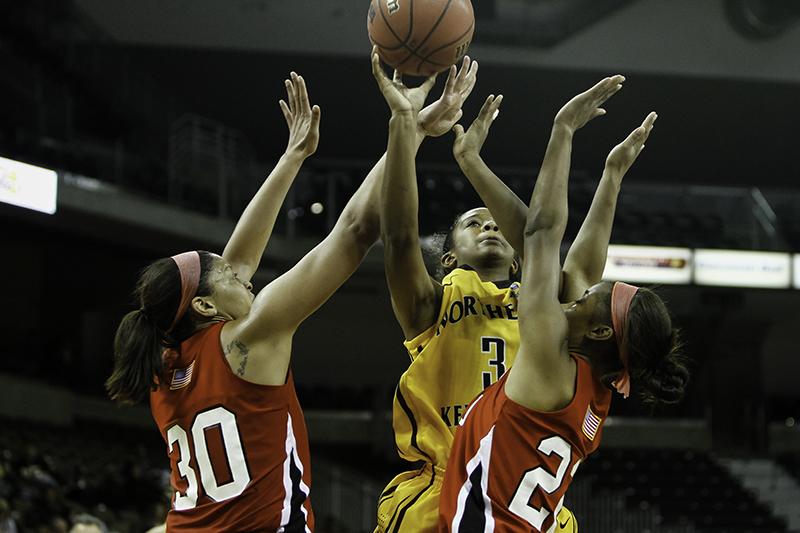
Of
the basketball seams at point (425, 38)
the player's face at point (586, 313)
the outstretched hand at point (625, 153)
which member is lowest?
the player's face at point (586, 313)

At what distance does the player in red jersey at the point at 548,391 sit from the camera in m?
3.35

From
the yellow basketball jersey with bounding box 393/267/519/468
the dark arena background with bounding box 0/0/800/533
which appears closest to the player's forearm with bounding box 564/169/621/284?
the yellow basketball jersey with bounding box 393/267/519/468

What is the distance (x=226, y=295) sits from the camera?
143 inches

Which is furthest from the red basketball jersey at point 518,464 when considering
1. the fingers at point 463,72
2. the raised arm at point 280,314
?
the fingers at point 463,72

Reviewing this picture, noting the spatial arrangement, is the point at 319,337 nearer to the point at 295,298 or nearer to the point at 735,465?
the point at 735,465

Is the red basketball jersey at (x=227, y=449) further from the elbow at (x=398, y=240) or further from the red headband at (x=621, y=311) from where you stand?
the red headband at (x=621, y=311)

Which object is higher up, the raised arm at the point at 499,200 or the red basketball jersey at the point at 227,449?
the raised arm at the point at 499,200

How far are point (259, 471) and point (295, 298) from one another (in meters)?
0.52

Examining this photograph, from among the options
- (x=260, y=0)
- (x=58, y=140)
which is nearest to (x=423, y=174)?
(x=260, y=0)

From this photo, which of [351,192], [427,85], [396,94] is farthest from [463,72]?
[351,192]

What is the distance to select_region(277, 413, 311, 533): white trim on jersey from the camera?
3473mm

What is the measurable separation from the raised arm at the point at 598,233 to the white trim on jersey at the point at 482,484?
720mm

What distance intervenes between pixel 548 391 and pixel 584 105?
1.02 meters

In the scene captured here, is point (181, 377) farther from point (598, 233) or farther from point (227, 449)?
point (598, 233)
